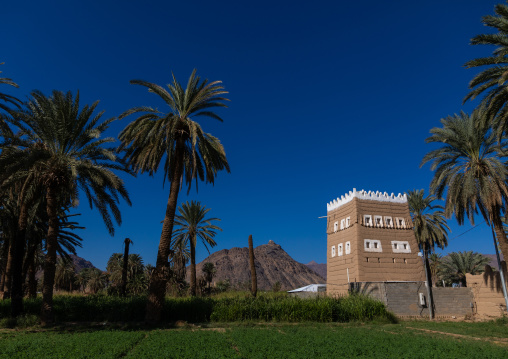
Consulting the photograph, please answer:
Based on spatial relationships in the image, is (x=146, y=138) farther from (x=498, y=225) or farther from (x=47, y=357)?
(x=498, y=225)

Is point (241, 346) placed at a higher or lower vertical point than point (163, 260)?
lower

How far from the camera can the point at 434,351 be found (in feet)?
36.3

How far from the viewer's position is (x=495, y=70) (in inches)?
697

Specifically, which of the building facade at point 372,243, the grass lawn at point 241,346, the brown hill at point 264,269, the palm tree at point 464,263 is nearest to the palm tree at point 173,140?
the grass lawn at point 241,346

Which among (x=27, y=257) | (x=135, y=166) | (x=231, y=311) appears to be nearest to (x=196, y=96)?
(x=135, y=166)

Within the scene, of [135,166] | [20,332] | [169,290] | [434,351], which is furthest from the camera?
[169,290]

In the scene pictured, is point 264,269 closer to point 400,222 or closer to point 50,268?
point 400,222

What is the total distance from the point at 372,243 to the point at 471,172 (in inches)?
661

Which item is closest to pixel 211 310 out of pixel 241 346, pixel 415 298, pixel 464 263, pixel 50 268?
pixel 241 346

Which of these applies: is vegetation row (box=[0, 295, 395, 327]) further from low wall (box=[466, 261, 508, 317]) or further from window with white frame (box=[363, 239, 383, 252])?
window with white frame (box=[363, 239, 383, 252])

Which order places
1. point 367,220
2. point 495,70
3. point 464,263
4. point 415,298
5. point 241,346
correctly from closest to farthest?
point 241,346 → point 495,70 → point 415,298 → point 367,220 → point 464,263

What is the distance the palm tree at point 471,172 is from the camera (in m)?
21.8

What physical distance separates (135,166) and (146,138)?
7.91 feet

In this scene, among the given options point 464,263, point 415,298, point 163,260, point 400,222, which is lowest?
point 415,298
